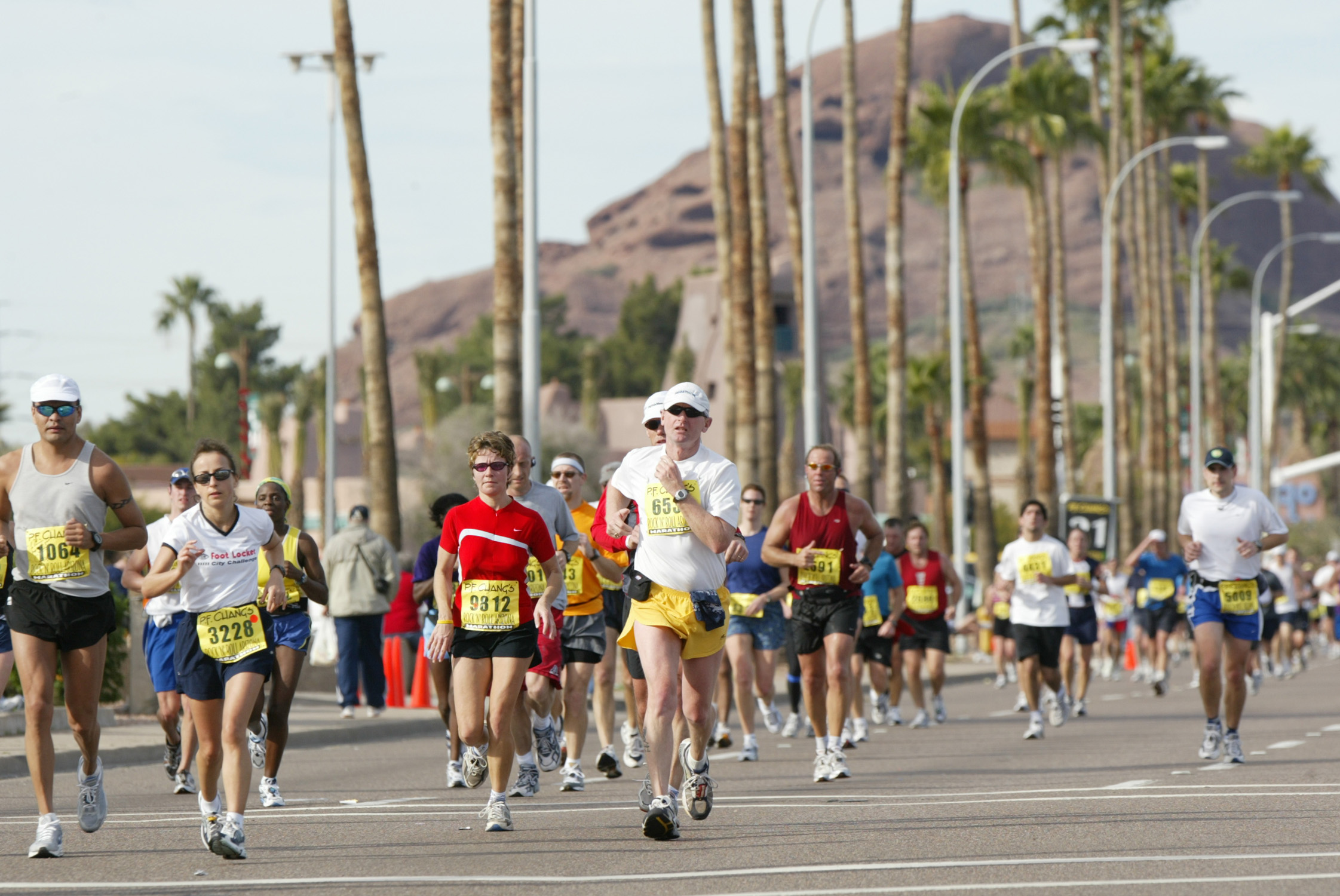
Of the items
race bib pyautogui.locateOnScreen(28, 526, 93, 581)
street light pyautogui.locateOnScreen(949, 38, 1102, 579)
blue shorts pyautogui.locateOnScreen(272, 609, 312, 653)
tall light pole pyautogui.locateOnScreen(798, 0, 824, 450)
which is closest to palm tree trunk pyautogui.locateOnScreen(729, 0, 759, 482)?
tall light pole pyautogui.locateOnScreen(798, 0, 824, 450)

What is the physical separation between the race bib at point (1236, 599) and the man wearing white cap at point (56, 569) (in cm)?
746

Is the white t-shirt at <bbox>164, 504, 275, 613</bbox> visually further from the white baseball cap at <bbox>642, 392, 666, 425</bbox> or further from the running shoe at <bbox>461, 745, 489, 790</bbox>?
the white baseball cap at <bbox>642, 392, 666, 425</bbox>

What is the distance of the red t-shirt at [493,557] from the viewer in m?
9.83

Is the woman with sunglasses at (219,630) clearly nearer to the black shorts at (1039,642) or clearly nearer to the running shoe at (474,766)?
the running shoe at (474,766)

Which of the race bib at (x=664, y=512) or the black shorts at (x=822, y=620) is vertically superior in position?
the race bib at (x=664, y=512)

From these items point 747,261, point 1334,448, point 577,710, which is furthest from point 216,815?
point 1334,448

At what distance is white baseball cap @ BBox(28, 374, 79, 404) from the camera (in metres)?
9.27

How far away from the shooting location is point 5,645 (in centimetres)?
1046

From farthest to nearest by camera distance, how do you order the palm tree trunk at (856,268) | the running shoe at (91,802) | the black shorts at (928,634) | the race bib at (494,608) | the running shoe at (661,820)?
the palm tree trunk at (856,268) → the black shorts at (928,634) → the race bib at (494,608) → the running shoe at (91,802) → the running shoe at (661,820)

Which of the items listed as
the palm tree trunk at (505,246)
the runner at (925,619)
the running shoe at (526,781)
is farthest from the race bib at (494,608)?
the palm tree trunk at (505,246)

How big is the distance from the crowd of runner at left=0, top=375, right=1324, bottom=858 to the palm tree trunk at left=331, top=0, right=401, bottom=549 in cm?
947

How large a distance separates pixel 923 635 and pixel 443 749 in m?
5.26

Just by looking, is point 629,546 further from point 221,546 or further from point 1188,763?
point 1188,763

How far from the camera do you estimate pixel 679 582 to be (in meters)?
9.56
